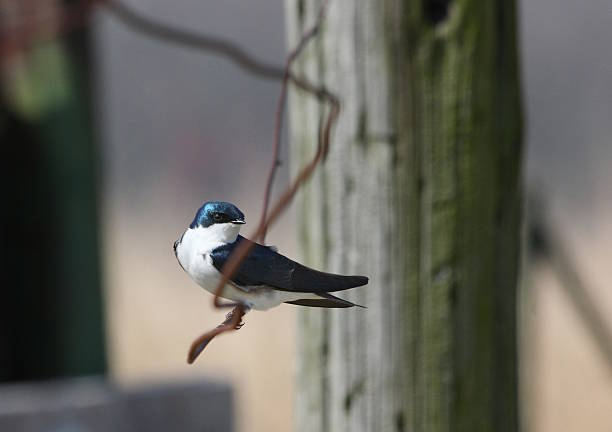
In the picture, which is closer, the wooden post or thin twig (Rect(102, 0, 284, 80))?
thin twig (Rect(102, 0, 284, 80))

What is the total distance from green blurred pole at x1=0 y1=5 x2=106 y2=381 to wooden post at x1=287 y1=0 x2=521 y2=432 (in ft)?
14.5

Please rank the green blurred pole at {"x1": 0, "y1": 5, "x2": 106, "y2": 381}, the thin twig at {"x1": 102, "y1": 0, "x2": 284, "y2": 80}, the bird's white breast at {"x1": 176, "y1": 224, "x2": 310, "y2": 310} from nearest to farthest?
the bird's white breast at {"x1": 176, "y1": 224, "x2": 310, "y2": 310}, the thin twig at {"x1": 102, "y1": 0, "x2": 284, "y2": 80}, the green blurred pole at {"x1": 0, "y1": 5, "x2": 106, "y2": 381}

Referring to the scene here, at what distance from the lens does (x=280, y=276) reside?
0.66 meters

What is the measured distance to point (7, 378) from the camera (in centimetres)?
639

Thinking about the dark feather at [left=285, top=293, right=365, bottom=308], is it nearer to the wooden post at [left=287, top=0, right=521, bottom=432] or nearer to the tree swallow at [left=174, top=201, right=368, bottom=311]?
the tree swallow at [left=174, top=201, right=368, bottom=311]

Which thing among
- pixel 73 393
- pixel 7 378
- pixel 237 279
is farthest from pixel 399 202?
pixel 7 378

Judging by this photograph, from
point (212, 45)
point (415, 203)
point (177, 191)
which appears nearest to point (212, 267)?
point (212, 45)

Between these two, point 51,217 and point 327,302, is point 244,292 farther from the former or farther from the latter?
point 51,217

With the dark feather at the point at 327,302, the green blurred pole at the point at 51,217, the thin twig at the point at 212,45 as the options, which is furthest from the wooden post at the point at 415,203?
the green blurred pole at the point at 51,217

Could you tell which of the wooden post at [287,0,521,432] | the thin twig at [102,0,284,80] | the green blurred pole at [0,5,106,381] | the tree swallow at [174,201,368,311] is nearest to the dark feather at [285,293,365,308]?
the tree swallow at [174,201,368,311]

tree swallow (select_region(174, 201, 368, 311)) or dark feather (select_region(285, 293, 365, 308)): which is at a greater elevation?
tree swallow (select_region(174, 201, 368, 311))

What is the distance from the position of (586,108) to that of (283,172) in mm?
1270

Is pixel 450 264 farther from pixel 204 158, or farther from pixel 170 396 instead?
pixel 204 158

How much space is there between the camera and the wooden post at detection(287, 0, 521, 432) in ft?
4.96
